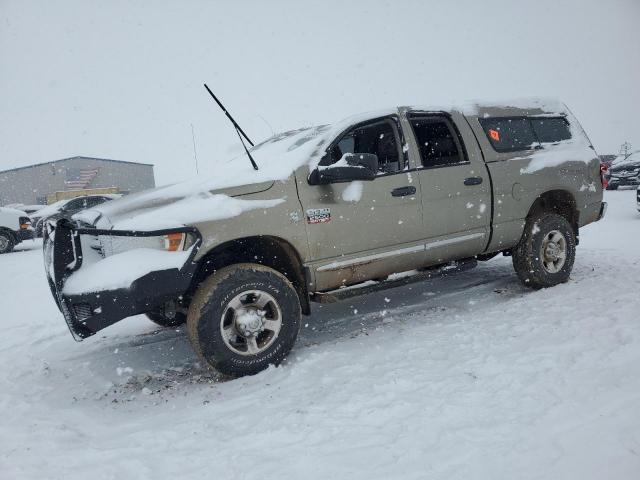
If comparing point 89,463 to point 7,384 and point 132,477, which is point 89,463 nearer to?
point 132,477

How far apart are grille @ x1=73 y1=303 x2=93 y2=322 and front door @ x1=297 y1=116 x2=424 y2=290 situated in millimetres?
1559

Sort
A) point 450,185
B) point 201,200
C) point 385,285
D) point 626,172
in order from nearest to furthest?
point 201,200, point 385,285, point 450,185, point 626,172

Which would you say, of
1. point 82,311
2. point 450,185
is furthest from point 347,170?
point 82,311

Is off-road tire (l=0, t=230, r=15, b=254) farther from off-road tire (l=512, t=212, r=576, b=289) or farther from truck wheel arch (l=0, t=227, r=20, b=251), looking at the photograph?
off-road tire (l=512, t=212, r=576, b=289)

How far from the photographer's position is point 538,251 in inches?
178

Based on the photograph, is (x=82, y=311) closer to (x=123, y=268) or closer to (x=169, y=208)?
(x=123, y=268)

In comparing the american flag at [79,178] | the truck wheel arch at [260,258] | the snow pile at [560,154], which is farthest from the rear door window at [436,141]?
the american flag at [79,178]

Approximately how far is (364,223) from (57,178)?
37.2 m

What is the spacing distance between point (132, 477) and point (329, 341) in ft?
6.51

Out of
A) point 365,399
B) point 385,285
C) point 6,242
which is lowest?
point 365,399

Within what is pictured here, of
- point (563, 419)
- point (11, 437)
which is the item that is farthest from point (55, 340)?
point (563, 419)

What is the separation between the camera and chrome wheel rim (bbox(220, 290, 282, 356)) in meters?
3.09

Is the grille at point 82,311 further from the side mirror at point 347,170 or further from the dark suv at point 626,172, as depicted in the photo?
the dark suv at point 626,172

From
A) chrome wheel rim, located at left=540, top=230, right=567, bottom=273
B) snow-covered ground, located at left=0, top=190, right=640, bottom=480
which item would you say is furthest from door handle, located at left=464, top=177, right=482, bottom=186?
snow-covered ground, located at left=0, top=190, right=640, bottom=480
